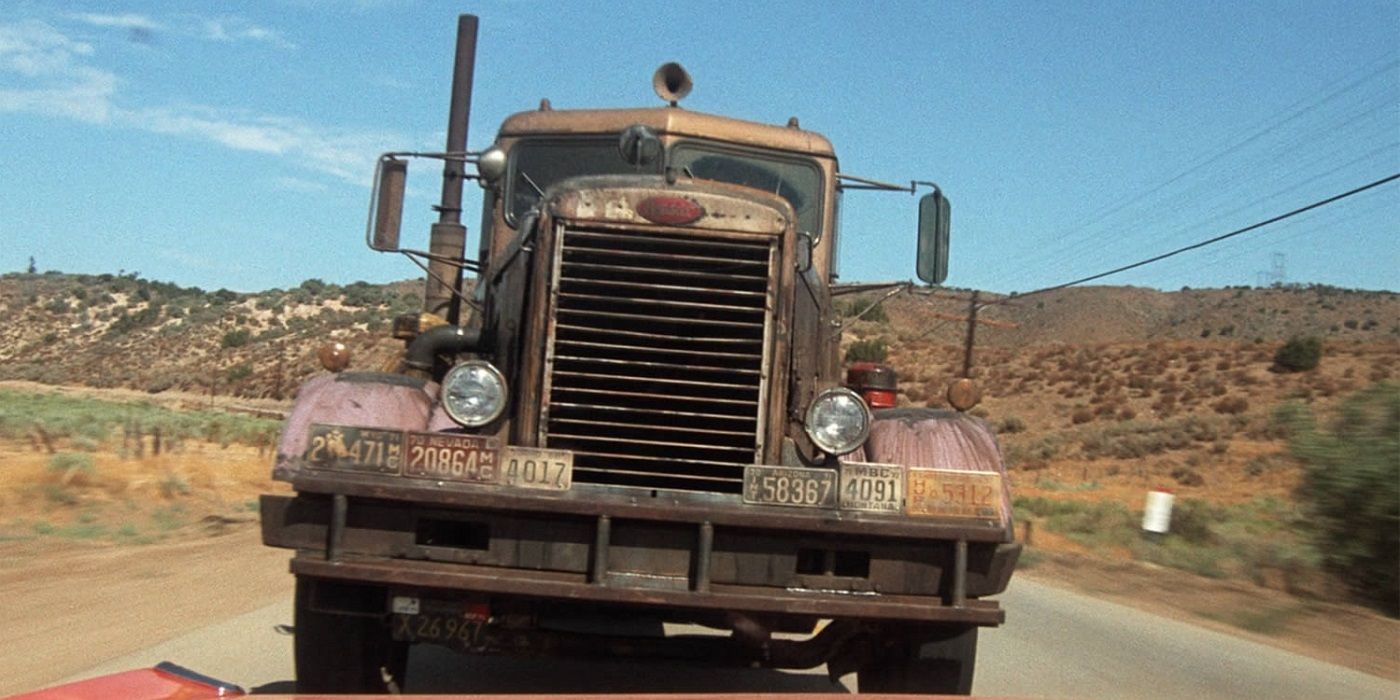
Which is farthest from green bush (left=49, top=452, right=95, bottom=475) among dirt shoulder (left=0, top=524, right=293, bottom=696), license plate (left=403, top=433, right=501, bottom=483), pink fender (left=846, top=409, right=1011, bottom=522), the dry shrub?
the dry shrub

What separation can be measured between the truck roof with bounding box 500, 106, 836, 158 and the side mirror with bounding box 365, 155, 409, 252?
893 mm

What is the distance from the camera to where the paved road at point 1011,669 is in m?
7.38

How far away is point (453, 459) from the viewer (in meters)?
5.31

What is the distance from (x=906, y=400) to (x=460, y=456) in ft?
166

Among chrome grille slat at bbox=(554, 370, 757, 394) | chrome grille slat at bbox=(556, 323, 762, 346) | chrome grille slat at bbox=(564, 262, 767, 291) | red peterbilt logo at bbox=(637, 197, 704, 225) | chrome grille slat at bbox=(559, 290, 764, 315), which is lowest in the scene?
chrome grille slat at bbox=(554, 370, 757, 394)

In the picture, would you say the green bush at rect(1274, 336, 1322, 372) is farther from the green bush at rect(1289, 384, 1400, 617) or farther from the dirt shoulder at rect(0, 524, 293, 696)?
the dirt shoulder at rect(0, 524, 293, 696)

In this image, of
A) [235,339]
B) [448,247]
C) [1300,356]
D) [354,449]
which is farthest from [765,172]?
[235,339]

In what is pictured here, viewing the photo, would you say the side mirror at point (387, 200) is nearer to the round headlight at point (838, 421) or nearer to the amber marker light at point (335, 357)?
the amber marker light at point (335, 357)

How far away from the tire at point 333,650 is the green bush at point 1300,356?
53.1 m

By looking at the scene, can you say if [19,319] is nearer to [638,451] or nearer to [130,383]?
[130,383]

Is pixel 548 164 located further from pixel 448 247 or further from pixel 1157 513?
pixel 1157 513

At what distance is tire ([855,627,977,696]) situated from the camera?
5977 millimetres

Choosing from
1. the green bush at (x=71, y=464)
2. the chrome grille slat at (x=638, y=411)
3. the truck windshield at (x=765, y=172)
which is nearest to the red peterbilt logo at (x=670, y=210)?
the chrome grille slat at (x=638, y=411)

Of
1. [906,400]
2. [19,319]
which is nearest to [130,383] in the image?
[19,319]
